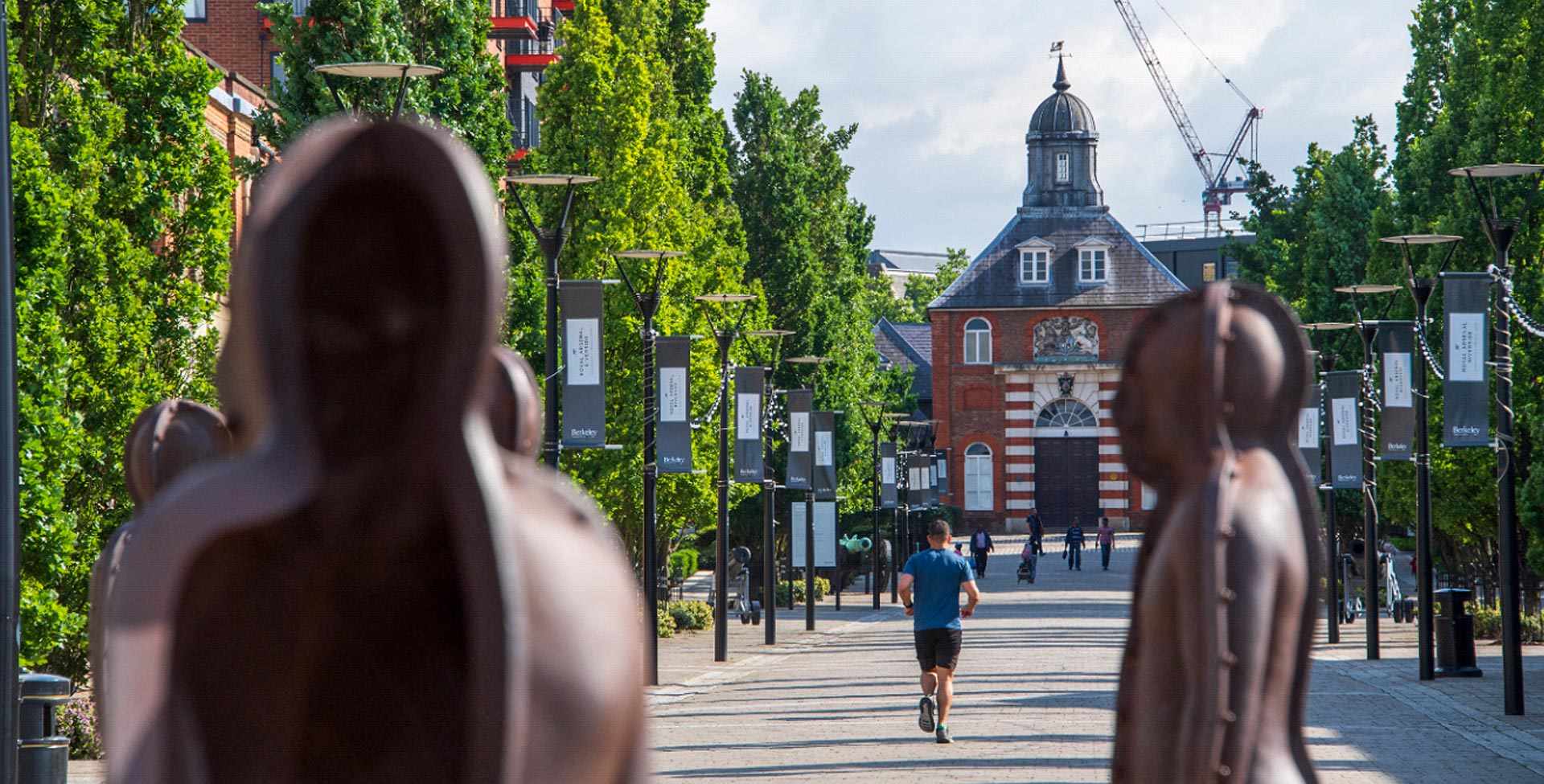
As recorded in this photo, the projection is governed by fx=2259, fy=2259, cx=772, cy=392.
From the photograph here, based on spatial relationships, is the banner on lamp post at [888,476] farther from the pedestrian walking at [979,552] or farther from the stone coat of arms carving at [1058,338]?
the stone coat of arms carving at [1058,338]

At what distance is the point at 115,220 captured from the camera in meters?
20.2

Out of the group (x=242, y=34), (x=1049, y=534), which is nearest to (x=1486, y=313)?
(x=242, y=34)

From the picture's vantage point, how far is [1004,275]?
326 ft

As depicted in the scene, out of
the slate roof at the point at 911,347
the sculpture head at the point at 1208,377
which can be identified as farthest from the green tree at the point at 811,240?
the sculpture head at the point at 1208,377

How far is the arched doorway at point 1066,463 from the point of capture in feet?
322

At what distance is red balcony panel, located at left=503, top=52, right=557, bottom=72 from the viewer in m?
56.1

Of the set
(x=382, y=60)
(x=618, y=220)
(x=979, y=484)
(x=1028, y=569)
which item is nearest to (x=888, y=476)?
(x=1028, y=569)

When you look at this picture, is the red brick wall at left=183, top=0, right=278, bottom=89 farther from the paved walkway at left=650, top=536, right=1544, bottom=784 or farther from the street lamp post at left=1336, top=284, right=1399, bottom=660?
the street lamp post at left=1336, top=284, right=1399, bottom=660

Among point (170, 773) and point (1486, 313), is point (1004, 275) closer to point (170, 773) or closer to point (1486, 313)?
point (1486, 313)

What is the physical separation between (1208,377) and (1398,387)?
25.6 metres

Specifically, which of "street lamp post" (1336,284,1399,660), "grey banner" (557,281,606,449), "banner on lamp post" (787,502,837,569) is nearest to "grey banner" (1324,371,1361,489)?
"street lamp post" (1336,284,1399,660)

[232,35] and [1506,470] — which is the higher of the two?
[232,35]

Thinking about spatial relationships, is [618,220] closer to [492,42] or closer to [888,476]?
[888,476]

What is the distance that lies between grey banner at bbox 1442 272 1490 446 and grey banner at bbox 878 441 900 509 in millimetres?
31110
